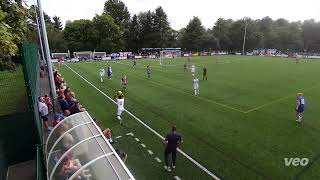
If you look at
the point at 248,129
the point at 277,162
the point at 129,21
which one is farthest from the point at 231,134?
the point at 129,21

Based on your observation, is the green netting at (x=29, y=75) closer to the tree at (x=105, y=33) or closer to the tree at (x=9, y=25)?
the tree at (x=9, y=25)

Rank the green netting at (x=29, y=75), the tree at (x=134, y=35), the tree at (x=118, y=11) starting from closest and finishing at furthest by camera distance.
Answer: the green netting at (x=29, y=75) → the tree at (x=134, y=35) → the tree at (x=118, y=11)

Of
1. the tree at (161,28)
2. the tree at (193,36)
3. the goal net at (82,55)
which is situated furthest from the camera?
the tree at (193,36)

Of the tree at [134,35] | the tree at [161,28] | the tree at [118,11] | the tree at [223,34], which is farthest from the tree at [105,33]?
the tree at [223,34]

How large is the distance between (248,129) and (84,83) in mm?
21260

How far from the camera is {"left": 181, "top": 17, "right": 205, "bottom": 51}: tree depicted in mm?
107938

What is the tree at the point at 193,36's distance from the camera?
108 meters

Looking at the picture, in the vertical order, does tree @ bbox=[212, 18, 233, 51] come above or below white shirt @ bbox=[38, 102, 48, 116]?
above

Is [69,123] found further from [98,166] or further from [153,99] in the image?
[153,99]

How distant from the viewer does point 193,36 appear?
355ft

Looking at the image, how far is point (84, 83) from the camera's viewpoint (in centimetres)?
3105

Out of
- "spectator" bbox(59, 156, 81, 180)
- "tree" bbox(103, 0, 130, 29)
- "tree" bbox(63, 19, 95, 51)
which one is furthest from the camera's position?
"tree" bbox(103, 0, 130, 29)

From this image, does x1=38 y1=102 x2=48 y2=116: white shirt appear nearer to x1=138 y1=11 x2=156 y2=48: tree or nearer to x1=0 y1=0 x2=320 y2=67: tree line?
x1=0 y1=0 x2=320 y2=67: tree line

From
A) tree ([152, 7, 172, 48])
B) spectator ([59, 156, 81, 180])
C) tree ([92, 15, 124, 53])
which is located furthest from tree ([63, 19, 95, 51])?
spectator ([59, 156, 81, 180])
